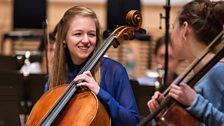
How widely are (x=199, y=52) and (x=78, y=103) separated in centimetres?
60

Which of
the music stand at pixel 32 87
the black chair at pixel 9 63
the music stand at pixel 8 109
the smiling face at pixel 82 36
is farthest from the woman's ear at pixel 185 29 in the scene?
the black chair at pixel 9 63

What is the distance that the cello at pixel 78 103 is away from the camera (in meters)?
2.34

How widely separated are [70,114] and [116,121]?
221mm

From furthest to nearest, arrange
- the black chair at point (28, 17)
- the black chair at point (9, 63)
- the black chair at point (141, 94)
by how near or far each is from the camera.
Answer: the black chair at point (28, 17), the black chair at point (9, 63), the black chair at point (141, 94)

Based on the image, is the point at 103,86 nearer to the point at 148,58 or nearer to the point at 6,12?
the point at 148,58

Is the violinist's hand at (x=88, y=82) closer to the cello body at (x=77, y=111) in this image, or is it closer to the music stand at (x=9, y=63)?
the cello body at (x=77, y=111)

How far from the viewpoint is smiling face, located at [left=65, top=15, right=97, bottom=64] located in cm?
267

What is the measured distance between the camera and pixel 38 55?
18.3ft

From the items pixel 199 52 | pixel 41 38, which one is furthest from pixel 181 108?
pixel 41 38

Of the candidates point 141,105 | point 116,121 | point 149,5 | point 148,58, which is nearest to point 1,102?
point 116,121

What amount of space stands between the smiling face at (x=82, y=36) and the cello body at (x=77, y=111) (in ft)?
0.75

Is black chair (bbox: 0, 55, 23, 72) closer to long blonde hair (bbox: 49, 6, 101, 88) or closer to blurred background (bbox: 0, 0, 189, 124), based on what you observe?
blurred background (bbox: 0, 0, 189, 124)

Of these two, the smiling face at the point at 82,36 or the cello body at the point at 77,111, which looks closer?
the cello body at the point at 77,111

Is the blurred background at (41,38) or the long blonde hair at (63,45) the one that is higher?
the long blonde hair at (63,45)
